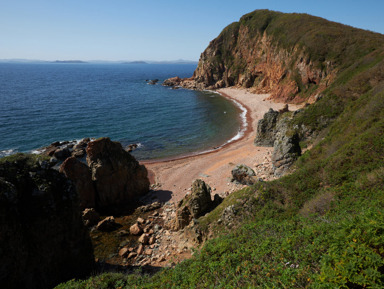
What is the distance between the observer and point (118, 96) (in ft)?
290

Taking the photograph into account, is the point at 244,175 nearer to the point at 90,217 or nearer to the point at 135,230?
the point at 135,230

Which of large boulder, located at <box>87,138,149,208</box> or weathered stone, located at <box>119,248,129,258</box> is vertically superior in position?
large boulder, located at <box>87,138,149,208</box>

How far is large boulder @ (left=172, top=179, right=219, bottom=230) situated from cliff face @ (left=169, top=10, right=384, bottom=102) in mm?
47435

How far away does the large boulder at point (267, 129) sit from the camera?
34.7m

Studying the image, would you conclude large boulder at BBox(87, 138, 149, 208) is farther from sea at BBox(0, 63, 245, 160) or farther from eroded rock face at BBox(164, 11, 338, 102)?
eroded rock face at BBox(164, 11, 338, 102)

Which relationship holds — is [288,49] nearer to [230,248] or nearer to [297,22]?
[297,22]

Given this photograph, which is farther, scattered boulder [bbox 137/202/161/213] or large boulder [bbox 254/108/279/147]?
large boulder [bbox 254/108/279/147]

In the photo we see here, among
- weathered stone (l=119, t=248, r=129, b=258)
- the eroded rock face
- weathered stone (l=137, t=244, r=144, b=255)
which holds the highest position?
the eroded rock face

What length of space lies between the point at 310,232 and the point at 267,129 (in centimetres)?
2870

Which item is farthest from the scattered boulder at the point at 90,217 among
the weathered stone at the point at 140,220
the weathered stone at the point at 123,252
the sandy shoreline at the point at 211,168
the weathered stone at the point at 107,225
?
the sandy shoreline at the point at 211,168

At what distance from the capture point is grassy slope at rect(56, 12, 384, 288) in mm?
6101

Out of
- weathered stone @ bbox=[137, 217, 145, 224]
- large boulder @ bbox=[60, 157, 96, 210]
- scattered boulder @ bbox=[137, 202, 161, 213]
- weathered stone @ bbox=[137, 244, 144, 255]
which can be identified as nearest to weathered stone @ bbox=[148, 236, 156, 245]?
weathered stone @ bbox=[137, 244, 144, 255]

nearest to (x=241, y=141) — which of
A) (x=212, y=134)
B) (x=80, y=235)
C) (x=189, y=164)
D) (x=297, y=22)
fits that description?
(x=212, y=134)

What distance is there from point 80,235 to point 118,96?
3178 inches
